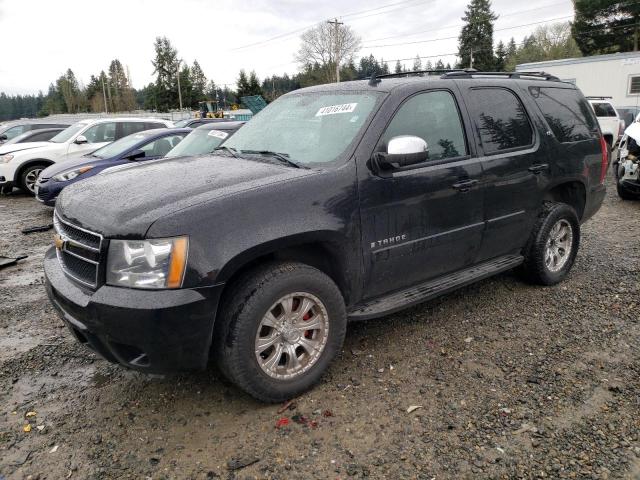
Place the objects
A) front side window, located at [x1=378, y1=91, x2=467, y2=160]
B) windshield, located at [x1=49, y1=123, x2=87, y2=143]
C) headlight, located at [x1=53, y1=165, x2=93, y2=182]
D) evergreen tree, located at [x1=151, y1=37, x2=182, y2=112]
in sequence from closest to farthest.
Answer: front side window, located at [x1=378, y1=91, x2=467, y2=160] < headlight, located at [x1=53, y1=165, x2=93, y2=182] < windshield, located at [x1=49, y1=123, x2=87, y2=143] < evergreen tree, located at [x1=151, y1=37, x2=182, y2=112]

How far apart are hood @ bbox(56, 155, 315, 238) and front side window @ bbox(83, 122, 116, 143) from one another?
29.6ft

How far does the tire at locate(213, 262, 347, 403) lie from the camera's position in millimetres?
2676

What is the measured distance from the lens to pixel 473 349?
3566 millimetres

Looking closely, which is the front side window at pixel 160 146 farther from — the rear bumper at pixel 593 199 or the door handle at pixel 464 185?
the rear bumper at pixel 593 199

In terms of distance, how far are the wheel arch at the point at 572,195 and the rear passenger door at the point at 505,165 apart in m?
0.45

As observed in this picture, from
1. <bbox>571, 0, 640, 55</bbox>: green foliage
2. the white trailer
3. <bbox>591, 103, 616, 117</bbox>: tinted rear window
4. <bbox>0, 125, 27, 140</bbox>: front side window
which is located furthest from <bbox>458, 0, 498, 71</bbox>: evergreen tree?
<bbox>0, 125, 27, 140</bbox>: front side window

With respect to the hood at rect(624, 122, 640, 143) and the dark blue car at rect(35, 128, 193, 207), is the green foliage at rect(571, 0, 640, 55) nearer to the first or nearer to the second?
the hood at rect(624, 122, 640, 143)

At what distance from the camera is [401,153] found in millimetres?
3062

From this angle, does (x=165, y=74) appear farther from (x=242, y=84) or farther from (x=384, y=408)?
(x=384, y=408)

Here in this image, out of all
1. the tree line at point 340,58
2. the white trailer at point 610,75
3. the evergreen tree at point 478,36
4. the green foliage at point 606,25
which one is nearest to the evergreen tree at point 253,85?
the tree line at point 340,58

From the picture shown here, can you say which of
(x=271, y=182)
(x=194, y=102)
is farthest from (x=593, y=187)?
(x=194, y=102)

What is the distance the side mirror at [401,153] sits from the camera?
3064 millimetres

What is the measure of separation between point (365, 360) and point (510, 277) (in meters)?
2.26

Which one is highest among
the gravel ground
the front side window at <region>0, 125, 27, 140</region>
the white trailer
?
the white trailer
